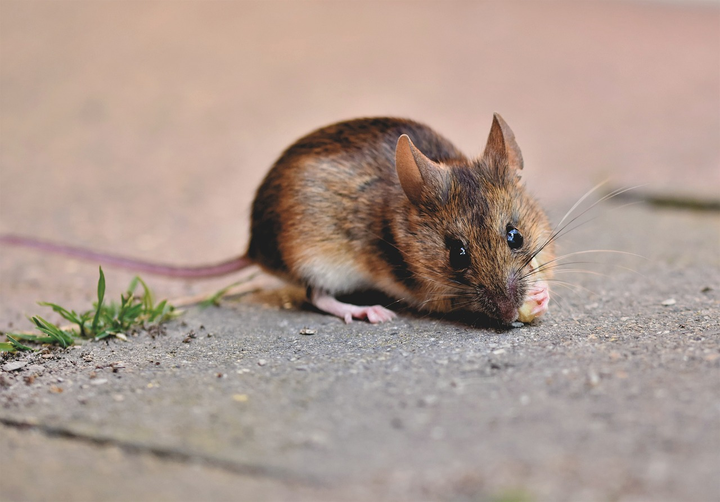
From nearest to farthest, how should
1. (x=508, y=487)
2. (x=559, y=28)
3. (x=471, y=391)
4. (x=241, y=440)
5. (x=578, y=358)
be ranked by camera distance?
(x=508, y=487) → (x=241, y=440) → (x=471, y=391) → (x=578, y=358) → (x=559, y=28)

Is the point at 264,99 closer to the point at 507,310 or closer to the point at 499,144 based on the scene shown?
the point at 499,144

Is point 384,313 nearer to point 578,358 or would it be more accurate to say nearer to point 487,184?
point 487,184

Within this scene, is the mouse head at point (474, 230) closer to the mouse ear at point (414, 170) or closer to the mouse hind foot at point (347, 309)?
the mouse ear at point (414, 170)

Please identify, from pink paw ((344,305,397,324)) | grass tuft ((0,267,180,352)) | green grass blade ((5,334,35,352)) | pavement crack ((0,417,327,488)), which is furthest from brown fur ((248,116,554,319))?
pavement crack ((0,417,327,488))

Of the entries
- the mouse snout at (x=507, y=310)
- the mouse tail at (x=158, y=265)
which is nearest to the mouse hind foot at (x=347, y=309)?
the mouse tail at (x=158, y=265)

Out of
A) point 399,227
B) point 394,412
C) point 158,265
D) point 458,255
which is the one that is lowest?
point 394,412

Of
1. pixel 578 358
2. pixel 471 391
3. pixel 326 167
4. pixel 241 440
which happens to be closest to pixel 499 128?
pixel 326 167

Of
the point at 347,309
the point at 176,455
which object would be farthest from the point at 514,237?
the point at 176,455
